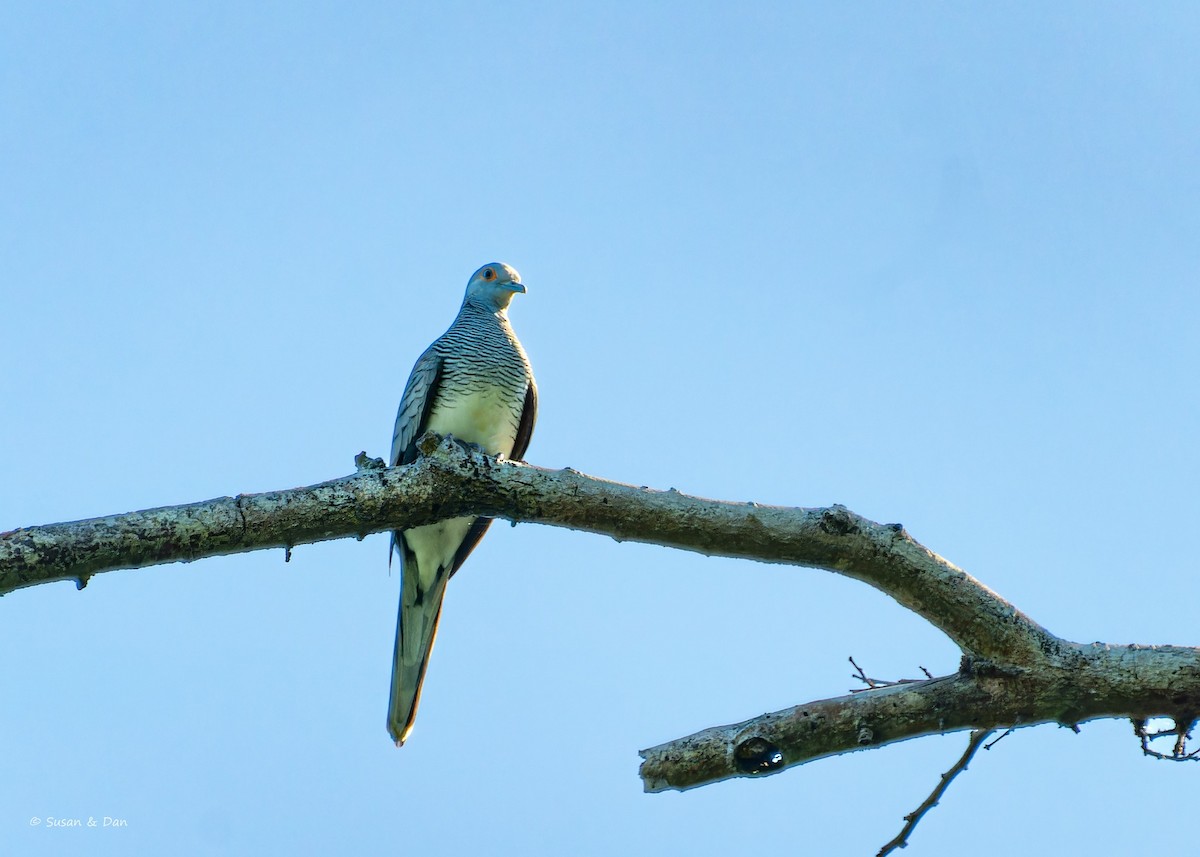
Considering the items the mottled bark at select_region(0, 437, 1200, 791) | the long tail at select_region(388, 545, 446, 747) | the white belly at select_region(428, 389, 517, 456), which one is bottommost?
the mottled bark at select_region(0, 437, 1200, 791)

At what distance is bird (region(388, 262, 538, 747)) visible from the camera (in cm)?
643

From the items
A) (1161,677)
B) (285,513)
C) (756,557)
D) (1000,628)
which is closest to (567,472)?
(756,557)

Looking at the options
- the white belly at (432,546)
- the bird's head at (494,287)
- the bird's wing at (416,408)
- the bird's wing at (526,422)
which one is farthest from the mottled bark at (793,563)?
the bird's head at (494,287)

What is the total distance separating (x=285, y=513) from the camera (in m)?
4.04

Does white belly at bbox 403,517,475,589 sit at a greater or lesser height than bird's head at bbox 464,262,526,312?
lesser

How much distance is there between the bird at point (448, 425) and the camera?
21.1 ft

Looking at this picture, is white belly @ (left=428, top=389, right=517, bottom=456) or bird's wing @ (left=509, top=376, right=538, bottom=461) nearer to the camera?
white belly @ (left=428, top=389, right=517, bottom=456)

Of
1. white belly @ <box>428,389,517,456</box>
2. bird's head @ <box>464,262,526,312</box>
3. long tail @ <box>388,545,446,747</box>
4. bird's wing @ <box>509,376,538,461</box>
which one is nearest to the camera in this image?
long tail @ <box>388,545,446,747</box>

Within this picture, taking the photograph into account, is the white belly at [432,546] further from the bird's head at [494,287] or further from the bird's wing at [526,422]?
the bird's head at [494,287]

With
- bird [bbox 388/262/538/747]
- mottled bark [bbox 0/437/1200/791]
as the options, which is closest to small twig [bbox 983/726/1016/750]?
mottled bark [bbox 0/437/1200/791]

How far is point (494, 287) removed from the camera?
28.5ft

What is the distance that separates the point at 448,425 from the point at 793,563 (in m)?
3.62

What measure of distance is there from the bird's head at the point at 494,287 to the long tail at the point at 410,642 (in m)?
2.53

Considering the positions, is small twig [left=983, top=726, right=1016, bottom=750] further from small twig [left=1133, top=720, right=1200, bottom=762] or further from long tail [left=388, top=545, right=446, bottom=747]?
long tail [left=388, top=545, right=446, bottom=747]
